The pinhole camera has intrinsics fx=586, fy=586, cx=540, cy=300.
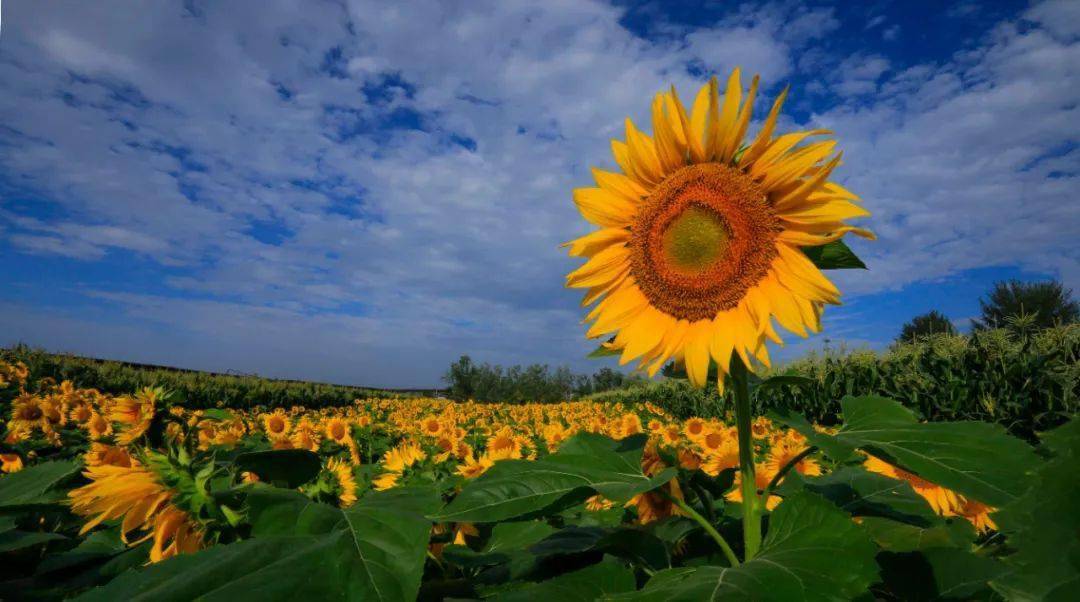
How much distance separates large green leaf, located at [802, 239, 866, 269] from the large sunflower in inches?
1.4

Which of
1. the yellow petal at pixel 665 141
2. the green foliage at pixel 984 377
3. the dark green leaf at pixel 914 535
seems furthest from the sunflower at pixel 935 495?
the green foliage at pixel 984 377

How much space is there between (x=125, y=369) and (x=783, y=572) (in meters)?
19.3

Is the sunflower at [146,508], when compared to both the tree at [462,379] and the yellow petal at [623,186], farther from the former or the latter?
the tree at [462,379]

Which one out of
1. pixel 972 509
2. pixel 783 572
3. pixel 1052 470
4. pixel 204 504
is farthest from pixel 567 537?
pixel 972 509

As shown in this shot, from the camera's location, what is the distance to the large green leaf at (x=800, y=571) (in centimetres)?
96

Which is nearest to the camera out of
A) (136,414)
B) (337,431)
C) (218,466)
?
(218,466)

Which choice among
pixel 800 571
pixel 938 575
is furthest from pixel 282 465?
pixel 938 575

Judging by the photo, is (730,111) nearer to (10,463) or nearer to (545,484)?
(545,484)

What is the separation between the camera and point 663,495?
1532 mm

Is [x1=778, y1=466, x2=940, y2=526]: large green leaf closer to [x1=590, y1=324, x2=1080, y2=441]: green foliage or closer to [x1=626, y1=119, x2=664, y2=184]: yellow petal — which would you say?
[x1=626, y1=119, x2=664, y2=184]: yellow petal

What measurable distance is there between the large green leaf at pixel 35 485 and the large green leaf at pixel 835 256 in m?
2.19

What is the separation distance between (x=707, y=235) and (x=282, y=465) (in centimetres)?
138

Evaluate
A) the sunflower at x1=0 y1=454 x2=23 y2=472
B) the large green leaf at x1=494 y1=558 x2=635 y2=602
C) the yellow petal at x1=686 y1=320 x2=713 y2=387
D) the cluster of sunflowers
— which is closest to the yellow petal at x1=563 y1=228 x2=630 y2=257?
the yellow petal at x1=686 y1=320 x2=713 y2=387

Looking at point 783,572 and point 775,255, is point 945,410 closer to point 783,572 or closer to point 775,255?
point 775,255
